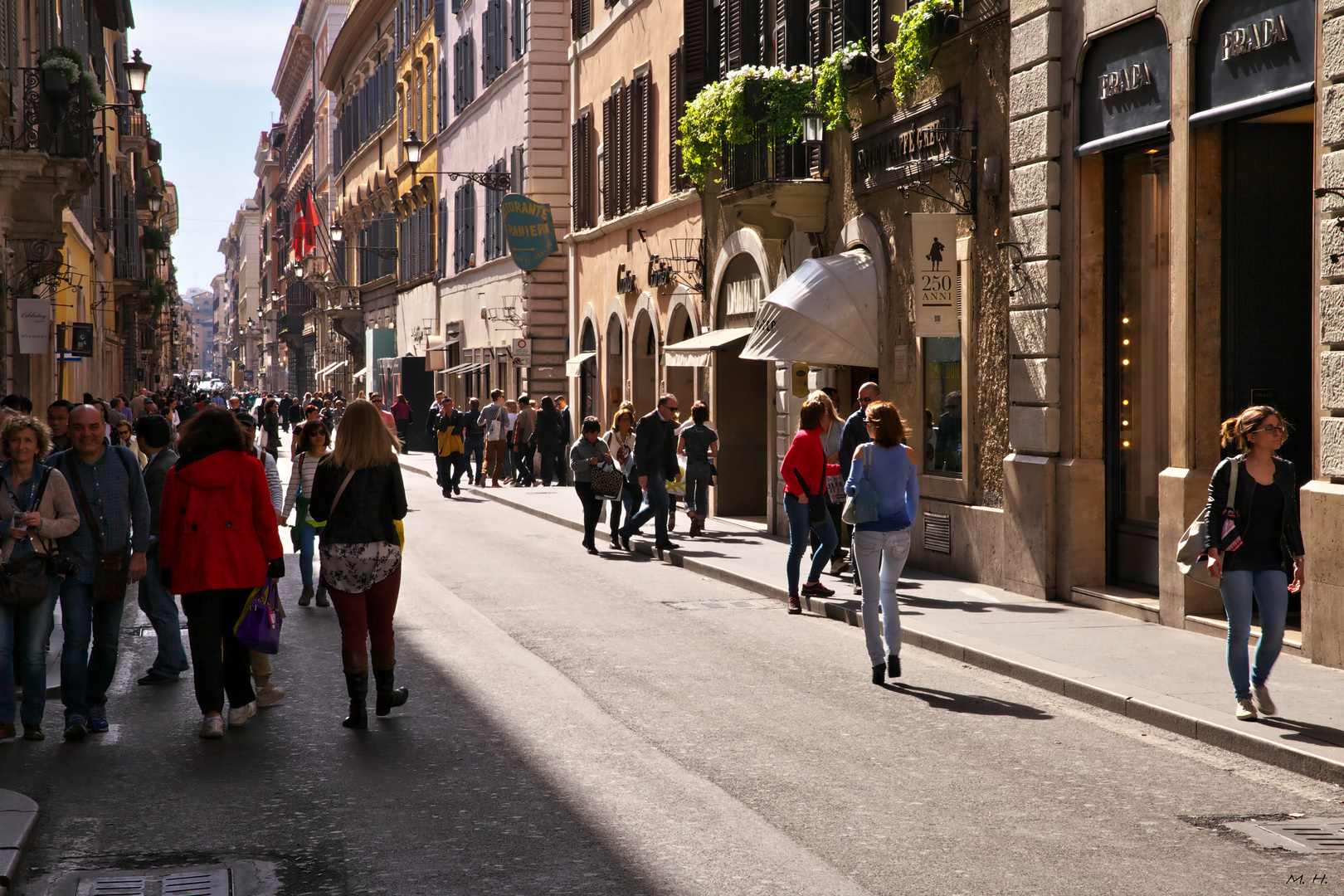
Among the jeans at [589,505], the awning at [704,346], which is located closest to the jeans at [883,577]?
the jeans at [589,505]

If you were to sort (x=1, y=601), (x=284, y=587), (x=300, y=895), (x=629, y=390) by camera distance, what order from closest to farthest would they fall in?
1. (x=300, y=895)
2. (x=1, y=601)
3. (x=284, y=587)
4. (x=629, y=390)

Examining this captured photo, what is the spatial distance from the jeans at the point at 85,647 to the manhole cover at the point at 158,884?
251 cm

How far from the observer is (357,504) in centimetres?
836

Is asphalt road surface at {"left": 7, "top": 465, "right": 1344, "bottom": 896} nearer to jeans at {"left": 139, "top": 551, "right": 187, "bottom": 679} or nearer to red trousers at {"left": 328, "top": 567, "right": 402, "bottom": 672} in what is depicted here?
jeans at {"left": 139, "top": 551, "right": 187, "bottom": 679}

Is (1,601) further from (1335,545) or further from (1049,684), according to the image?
(1335,545)

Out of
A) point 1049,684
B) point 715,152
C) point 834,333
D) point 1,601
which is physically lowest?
point 1049,684

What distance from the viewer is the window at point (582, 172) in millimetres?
30609

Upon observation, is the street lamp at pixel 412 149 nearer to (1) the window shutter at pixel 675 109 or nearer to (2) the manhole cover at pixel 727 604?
(1) the window shutter at pixel 675 109

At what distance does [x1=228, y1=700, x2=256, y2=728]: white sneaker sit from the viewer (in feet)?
27.1

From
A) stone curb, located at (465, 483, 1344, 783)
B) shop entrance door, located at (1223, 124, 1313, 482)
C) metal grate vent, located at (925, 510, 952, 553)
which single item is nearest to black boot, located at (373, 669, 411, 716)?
stone curb, located at (465, 483, 1344, 783)

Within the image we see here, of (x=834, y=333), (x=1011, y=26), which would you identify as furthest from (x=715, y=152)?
(x=1011, y=26)

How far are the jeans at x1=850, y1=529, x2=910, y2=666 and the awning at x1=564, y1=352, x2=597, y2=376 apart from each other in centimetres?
2083

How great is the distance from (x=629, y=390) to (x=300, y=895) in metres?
22.6

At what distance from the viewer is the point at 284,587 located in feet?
48.6
